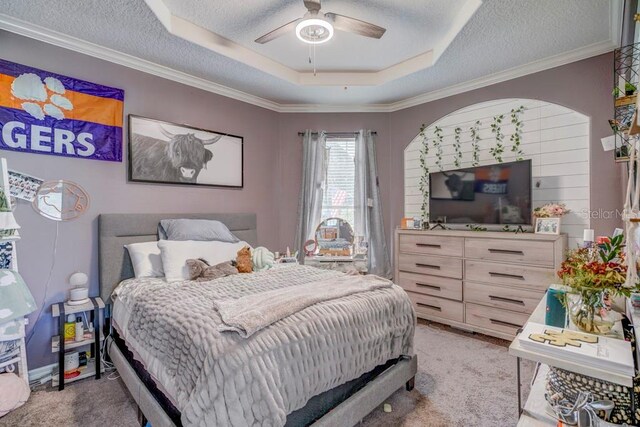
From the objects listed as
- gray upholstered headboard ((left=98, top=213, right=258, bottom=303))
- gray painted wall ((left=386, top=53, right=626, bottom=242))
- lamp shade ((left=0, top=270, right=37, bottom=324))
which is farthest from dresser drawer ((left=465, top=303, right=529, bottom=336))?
lamp shade ((left=0, top=270, right=37, bottom=324))

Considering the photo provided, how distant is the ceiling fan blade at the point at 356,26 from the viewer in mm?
2103

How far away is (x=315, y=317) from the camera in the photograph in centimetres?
165

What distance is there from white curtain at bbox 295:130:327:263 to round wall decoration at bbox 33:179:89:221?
2306mm

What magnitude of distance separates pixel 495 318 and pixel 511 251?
658 millimetres

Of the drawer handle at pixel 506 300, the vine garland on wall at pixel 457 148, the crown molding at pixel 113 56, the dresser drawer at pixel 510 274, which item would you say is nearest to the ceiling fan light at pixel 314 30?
the crown molding at pixel 113 56

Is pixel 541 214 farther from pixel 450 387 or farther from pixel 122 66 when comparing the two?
Result: pixel 122 66

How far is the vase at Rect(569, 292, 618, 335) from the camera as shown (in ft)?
3.96

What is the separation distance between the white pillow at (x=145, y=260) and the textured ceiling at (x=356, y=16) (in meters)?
1.73

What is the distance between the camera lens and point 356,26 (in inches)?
85.6

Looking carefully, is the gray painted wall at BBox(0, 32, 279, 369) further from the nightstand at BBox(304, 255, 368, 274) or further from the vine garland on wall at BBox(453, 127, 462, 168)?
the vine garland on wall at BBox(453, 127, 462, 168)

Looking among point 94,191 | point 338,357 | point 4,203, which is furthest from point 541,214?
point 4,203

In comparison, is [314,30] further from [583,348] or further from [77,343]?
[77,343]

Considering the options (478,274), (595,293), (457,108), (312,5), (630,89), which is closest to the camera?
(595,293)

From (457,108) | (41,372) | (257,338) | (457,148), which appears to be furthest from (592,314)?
(41,372)
